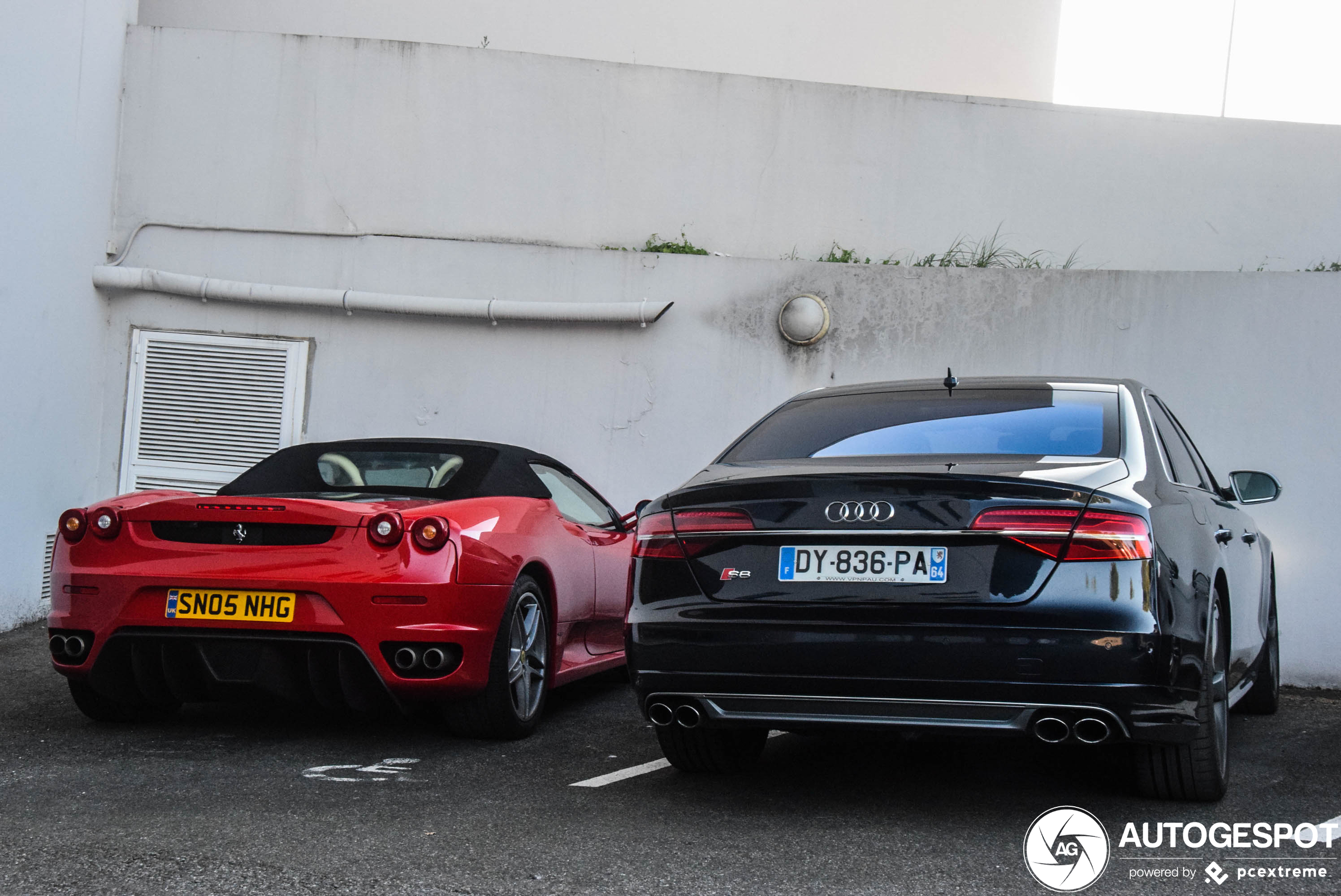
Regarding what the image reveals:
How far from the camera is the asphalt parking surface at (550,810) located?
3062 millimetres

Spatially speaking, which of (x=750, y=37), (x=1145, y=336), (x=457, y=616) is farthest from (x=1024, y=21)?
(x=457, y=616)

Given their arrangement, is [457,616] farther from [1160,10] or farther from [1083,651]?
[1160,10]

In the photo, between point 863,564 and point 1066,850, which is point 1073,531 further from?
point 1066,850

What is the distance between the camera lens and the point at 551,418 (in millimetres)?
8641

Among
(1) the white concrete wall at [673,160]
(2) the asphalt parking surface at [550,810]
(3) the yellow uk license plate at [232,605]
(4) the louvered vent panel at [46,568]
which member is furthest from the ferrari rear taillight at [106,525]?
(1) the white concrete wall at [673,160]

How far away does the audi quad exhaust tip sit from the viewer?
10.7ft

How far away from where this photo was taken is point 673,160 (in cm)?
940

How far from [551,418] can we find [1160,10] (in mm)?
9088

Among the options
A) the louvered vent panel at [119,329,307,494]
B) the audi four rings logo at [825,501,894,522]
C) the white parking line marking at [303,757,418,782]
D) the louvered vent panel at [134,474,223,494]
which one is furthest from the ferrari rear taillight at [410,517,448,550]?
the louvered vent panel at [134,474,223,494]

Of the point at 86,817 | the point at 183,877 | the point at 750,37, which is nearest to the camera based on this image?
the point at 183,877

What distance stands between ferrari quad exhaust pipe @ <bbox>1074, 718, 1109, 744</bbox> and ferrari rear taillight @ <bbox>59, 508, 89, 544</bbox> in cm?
353

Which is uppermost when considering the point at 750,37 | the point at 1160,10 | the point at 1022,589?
the point at 1160,10

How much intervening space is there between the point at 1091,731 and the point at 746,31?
414 inches

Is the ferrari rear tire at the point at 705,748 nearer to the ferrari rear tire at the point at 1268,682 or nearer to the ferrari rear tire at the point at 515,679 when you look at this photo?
the ferrari rear tire at the point at 515,679
